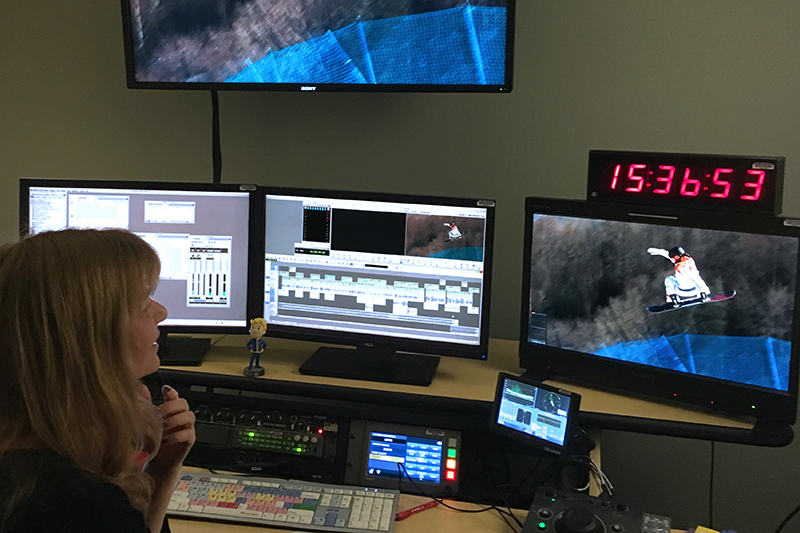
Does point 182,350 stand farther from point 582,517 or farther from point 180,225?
point 582,517

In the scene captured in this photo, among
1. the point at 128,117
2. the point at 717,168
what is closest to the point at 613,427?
the point at 717,168

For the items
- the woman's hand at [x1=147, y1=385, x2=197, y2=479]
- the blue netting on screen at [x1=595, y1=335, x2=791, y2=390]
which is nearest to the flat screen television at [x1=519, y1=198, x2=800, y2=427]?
the blue netting on screen at [x1=595, y1=335, x2=791, y2=390]

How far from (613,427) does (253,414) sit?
819mm

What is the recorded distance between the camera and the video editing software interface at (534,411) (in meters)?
1.55

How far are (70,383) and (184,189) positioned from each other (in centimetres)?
99

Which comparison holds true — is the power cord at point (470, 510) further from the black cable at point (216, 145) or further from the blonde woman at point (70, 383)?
the black cable at point (216, 145)

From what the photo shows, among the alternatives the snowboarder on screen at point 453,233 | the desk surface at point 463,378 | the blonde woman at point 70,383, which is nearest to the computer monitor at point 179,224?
the desk surface at point 463,378

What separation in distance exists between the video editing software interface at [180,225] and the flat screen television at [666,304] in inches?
29.0

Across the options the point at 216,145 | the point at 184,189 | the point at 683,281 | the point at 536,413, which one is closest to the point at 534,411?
the point at 536,413

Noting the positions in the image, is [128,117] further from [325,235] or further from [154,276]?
[154,276]

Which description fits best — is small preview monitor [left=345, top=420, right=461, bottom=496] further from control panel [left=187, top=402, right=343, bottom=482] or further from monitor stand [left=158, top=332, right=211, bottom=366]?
monitor stand [left=158, top=332, right=211, bottom=366]

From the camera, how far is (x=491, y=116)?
7.69 ft

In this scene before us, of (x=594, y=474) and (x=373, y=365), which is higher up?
(x=373, y=365)

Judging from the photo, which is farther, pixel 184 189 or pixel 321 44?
pixel 321 44
